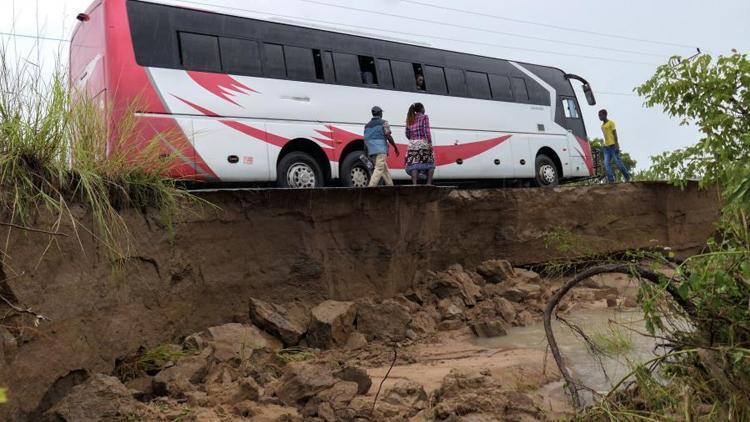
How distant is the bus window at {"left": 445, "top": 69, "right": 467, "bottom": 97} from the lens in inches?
480

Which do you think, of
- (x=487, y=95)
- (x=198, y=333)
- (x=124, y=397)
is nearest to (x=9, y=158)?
(x=124, y=397)

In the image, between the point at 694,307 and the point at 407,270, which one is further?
the point at 407,270

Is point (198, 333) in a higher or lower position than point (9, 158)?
lower

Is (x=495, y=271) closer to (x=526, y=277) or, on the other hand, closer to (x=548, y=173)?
(x=526, y=277)

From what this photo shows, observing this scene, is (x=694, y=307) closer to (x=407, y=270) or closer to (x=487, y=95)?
(x=407, y=270)

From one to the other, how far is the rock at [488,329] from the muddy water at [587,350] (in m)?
0.09

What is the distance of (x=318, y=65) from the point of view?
10.2 m

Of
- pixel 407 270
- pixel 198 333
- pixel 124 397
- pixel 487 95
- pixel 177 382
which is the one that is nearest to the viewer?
pixel 124 397

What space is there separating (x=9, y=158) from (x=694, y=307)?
4443mm

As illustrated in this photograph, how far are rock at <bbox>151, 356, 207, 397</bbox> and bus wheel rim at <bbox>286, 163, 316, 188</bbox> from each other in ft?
15.3

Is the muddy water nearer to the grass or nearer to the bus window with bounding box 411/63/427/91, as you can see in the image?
the grass

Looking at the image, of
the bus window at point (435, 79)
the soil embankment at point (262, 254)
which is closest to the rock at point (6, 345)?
the soil embankment at point (262, 254)

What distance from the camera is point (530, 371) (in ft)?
19.0

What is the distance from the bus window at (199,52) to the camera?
873cm
